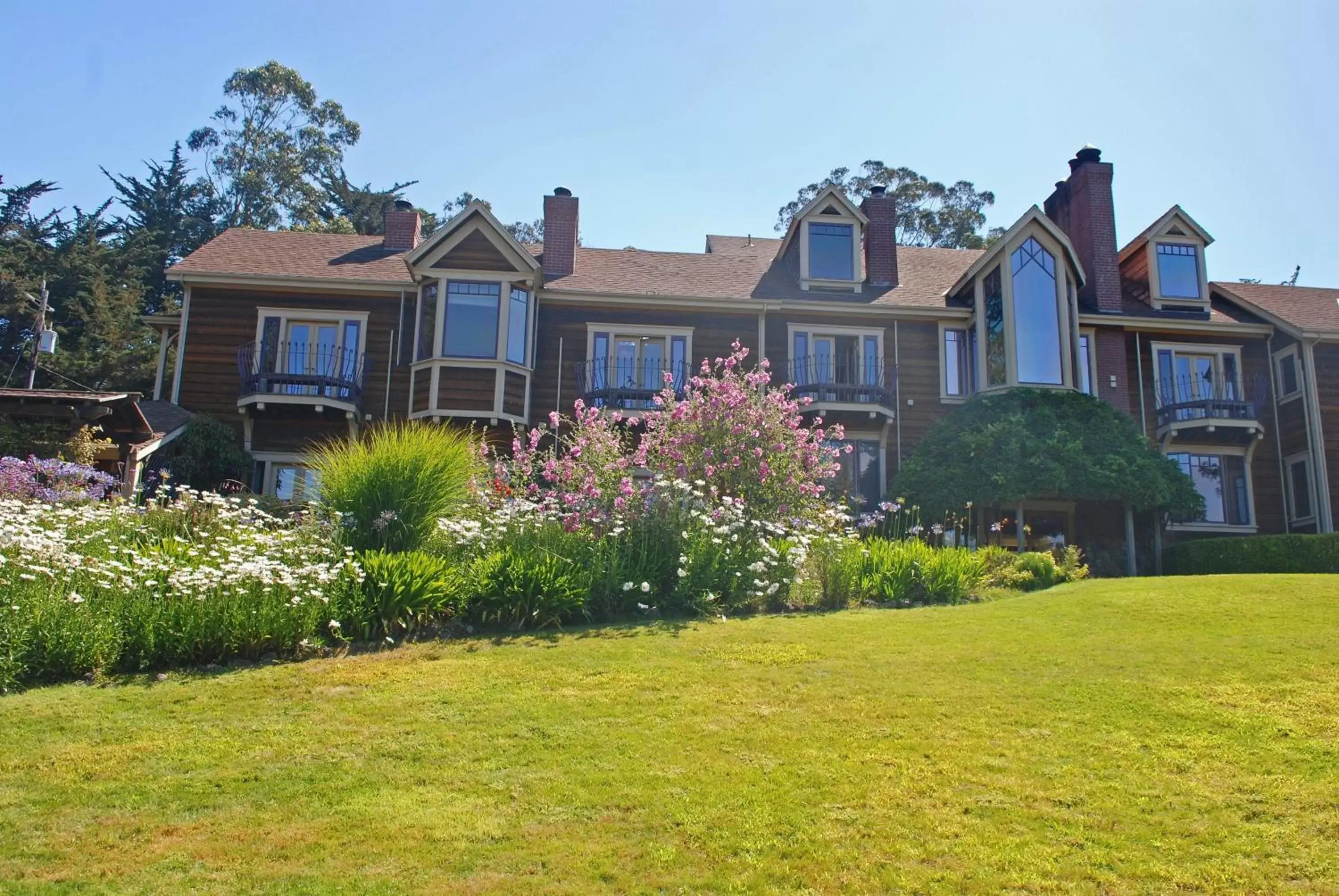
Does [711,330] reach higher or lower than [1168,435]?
higher

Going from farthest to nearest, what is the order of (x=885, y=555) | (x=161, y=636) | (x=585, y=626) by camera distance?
(x=885, y=555) → (x=585, y=626) → (x=161, y=636)

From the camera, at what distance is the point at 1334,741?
20.7 feet

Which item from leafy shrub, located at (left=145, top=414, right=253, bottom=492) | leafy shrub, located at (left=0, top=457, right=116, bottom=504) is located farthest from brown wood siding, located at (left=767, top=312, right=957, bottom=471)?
leafy shrub, located at (left=0, top=457, right=116, bottom=504)

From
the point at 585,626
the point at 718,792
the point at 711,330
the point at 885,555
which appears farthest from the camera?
the point at 711,330

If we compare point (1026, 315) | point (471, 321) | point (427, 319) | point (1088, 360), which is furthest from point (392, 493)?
point (1088, 360)

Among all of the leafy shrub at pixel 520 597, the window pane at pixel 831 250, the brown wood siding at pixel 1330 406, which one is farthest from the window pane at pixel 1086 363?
the leafy shrub at pixel 520 597

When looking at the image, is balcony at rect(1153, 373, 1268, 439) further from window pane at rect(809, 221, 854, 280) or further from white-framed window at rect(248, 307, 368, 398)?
white-framed window at rect(248, 307, 368, 398)

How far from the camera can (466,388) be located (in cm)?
2039

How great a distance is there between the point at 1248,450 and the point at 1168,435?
7.00 ft

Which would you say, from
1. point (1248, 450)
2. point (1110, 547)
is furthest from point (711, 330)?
point (1248, 450)

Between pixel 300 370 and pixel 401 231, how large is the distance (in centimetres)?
518

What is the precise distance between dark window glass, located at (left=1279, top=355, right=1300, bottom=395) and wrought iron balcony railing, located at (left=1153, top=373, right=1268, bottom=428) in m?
0.36

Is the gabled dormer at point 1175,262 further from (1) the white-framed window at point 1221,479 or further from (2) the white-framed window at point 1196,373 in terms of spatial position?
(1) the white-framed window at point 1221,479

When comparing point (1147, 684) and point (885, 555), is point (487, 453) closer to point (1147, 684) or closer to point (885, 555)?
point (885, 555)
